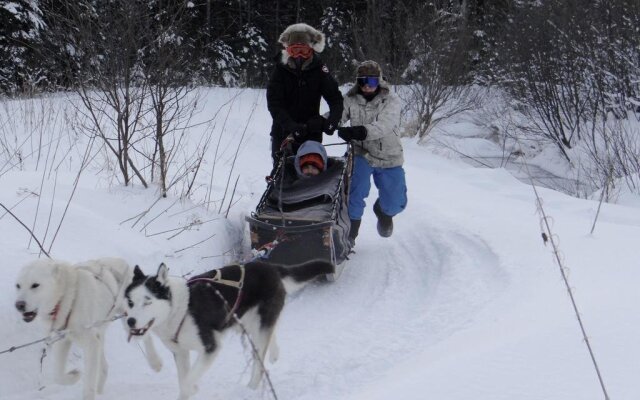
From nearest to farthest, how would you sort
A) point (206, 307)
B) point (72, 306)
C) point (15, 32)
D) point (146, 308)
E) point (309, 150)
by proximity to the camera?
1. point (146, 308)
2. point (72, 306)
3. point (206, 307)
4. point (309, 150)
5. point (15, 32)

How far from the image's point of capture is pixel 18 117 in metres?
8.87

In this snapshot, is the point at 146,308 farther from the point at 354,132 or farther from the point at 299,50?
the point at 299,50

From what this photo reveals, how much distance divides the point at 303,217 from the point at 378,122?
1181mm

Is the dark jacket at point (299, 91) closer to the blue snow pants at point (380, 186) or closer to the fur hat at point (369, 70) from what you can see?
the fur hat at point (369, 70)

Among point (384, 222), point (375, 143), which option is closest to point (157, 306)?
point (375, 143)

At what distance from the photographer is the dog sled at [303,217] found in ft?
15.3

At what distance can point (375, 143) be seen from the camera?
5582 millimetres

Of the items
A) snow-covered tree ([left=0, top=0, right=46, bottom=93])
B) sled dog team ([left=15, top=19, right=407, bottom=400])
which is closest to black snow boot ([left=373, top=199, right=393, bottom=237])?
sled dog team ([left=15, top=19, right=407, bottom=400])

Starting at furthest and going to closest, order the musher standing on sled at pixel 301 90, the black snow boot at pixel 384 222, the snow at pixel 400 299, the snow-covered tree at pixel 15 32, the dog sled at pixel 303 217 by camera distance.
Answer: the snow-covered tree at pixel 15 32 → the black snow boot at pixel 384 222 → the musher standing on sled at pixel 301 90 → the dog sled at pixel 303 217 → the snow at pixel 400 299

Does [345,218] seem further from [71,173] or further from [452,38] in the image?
[452,38]

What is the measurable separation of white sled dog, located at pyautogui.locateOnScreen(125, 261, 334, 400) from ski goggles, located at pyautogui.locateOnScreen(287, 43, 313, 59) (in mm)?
2337

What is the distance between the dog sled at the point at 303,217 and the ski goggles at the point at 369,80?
0.58 metres

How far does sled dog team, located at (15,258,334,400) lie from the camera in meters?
2.94

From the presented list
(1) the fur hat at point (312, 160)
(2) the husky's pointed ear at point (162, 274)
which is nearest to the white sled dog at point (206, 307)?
(2) the husky's pointed ear at point (162, 274)
